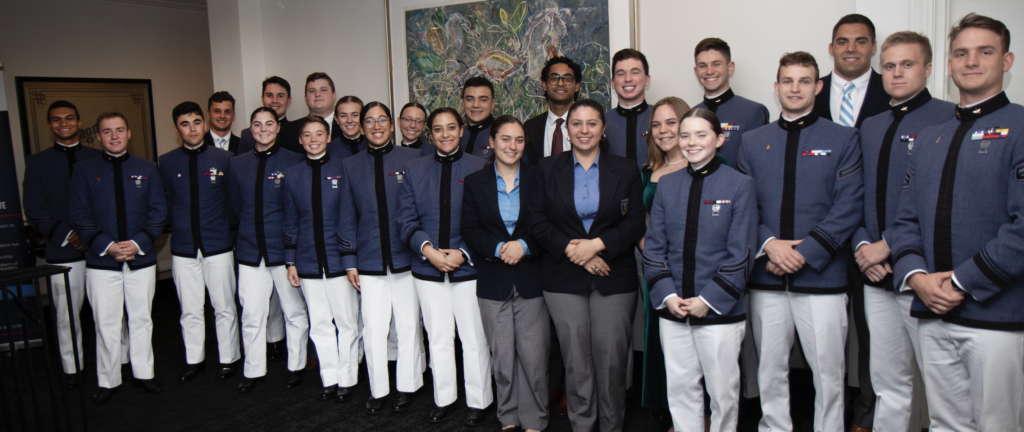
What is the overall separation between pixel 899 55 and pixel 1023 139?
2.43ft

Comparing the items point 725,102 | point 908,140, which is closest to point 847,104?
point 725,102

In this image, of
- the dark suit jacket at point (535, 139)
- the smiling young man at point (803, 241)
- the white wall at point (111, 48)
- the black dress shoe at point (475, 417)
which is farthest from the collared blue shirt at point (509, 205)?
the white wall at point (111, 48)

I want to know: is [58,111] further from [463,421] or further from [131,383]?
[463,421]

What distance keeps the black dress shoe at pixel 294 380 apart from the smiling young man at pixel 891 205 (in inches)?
128

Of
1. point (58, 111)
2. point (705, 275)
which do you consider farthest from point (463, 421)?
point (58, 111)

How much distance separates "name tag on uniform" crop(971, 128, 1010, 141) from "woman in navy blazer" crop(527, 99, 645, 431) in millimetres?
1309

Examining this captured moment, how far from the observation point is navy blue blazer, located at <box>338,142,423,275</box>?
12.2 ft

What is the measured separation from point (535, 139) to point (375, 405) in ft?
6.10

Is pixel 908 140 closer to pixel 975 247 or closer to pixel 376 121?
pixel 975 247

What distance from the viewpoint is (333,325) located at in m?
3.98

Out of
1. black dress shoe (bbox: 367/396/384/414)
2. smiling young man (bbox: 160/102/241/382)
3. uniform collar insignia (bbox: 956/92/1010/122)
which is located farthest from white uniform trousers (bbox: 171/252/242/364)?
uniform collar insignia (bbox: 956/92/1010/122)

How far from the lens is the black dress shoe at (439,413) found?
3.58 meters

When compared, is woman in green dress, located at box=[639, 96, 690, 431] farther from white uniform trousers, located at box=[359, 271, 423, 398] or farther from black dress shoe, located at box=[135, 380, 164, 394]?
black dress shoe, located at box=[135, 380, 164, 394]

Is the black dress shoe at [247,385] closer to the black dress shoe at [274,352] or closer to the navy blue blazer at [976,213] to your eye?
the black dress shoe at [274,352]
